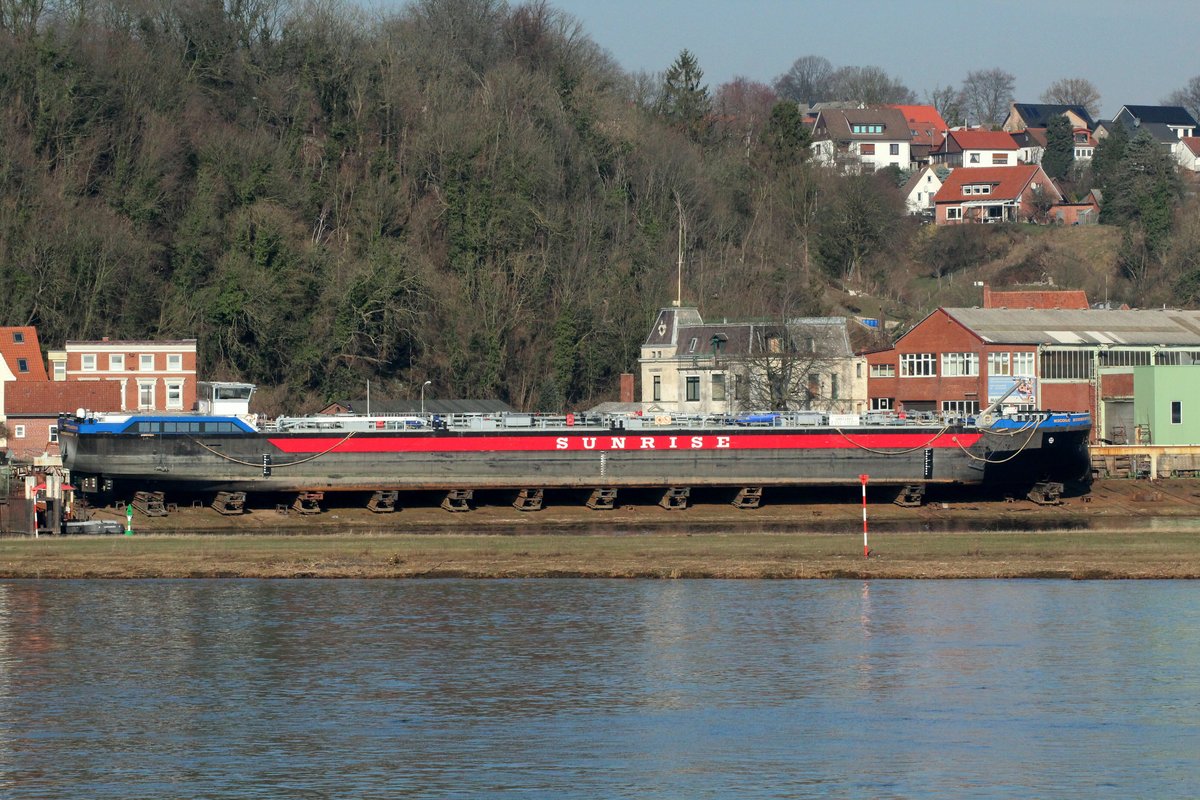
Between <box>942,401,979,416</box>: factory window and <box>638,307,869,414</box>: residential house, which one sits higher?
<box>638,307,869,414</box>: residential house

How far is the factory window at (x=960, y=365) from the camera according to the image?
87.1m

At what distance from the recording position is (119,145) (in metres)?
101

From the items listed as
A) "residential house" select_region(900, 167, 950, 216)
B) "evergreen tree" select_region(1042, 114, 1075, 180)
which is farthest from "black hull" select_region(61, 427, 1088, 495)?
"evergreen tree" select_region(1042, 114, 1075, 180)

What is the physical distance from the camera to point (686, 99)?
461 ft

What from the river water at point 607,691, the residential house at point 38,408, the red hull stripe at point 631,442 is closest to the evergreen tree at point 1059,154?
the red hull stripe at point 631,442

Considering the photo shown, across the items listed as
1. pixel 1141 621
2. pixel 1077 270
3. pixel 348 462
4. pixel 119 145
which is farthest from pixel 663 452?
pixel 1077 270

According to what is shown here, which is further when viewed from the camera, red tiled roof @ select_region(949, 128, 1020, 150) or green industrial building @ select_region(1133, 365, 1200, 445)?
red tiled roof @ select_region(949, 128, 1020, 150)

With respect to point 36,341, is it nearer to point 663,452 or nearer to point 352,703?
point 663,452

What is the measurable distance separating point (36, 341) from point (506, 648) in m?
60.5

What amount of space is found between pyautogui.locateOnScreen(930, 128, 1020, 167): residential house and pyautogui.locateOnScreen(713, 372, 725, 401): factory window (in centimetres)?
10784

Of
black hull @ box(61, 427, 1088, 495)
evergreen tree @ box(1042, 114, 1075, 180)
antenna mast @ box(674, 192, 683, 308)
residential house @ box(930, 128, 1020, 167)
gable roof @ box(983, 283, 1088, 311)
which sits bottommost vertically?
black hull @ box(61, 427, 1088, 495)

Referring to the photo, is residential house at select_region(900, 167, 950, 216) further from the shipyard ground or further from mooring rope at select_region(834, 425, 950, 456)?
mooring rope at select_region(834, 425, 950, 456)

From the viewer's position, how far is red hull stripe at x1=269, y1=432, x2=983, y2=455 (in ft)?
208

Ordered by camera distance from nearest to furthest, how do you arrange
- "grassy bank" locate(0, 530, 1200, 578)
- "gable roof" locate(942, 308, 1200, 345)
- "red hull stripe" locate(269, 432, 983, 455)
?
"grassy bank" locate(0, 530, 1200, 578), "red hull stripe" locate(269, 432, 983, 455), "gable roof" locate(942, 308, 1200, 345)
